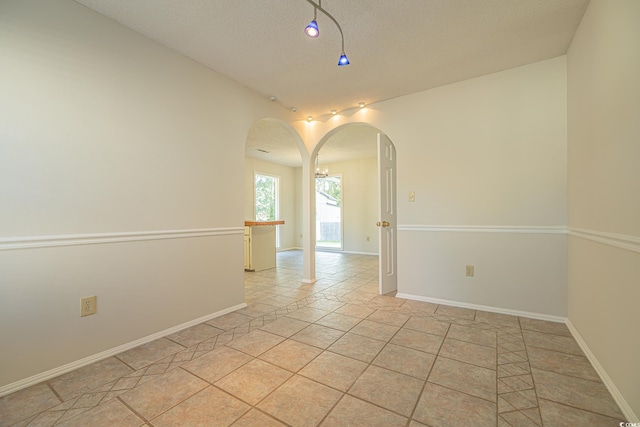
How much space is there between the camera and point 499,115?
272 centimetres

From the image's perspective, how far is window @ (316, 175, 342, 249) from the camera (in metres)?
7.74

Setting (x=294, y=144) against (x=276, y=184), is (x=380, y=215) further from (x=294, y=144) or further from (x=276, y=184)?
(x=276, y=184)

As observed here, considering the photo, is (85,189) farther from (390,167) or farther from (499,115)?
(499,115)

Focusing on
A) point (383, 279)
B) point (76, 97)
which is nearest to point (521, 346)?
point (383, 279)

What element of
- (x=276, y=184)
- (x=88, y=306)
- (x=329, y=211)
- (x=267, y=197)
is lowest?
(x=88, y=306)

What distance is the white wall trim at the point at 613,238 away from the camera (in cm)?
129

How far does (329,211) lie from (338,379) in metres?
6.48

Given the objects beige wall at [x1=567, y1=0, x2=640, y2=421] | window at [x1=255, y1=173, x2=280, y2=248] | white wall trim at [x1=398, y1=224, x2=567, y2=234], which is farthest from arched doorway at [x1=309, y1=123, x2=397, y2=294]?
beige wall at [x1=567, y1=0, x2=640, y2=421]

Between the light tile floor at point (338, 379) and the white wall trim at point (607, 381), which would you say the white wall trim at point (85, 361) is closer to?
the light tile floor at point (338, 379)

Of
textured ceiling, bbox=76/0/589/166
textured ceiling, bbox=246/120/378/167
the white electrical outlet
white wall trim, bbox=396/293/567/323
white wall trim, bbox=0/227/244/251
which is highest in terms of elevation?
textured ceiling, bbox=246/120/378/167

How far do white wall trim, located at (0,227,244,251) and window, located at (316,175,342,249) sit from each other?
5.34 meters

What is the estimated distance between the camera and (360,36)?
7.15 feet

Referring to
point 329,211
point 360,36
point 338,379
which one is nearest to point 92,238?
point 338,379

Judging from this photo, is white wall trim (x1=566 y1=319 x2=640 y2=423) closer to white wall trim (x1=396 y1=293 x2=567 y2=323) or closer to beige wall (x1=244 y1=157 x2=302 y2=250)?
white wall trim (x1=396 y1=293 x2=567 y2=323)
